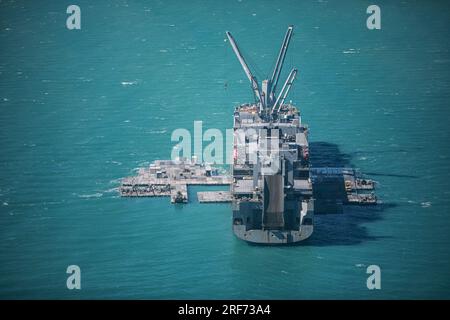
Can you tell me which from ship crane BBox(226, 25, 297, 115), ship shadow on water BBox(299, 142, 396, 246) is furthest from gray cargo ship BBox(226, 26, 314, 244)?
ship crane BBox(226, 25, 297, 115)

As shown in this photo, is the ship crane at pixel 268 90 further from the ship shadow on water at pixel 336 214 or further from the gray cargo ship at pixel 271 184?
the ship shadow on water at pixel 336 214

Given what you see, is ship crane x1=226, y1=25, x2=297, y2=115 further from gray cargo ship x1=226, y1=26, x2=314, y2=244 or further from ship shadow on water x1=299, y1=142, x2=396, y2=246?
ship shadow on water x1=299, y1=142, x2=396, y2=246

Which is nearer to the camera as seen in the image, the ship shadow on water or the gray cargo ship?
the gray cargo ship

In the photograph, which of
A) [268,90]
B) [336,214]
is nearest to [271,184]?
[336,214]

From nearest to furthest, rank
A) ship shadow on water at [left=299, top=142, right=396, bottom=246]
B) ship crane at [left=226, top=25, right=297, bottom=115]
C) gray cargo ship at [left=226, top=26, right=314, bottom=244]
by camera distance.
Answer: gray cargo ship at [left=226, top=26, right=314, bottom=244] < ship shadow on water at [left=299, top=142, right=396, bottom=246] < ship crane at [left=226, top=25, right=297, bottom=115]

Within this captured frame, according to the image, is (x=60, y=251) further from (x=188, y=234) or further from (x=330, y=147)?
(x=330, y=147)
